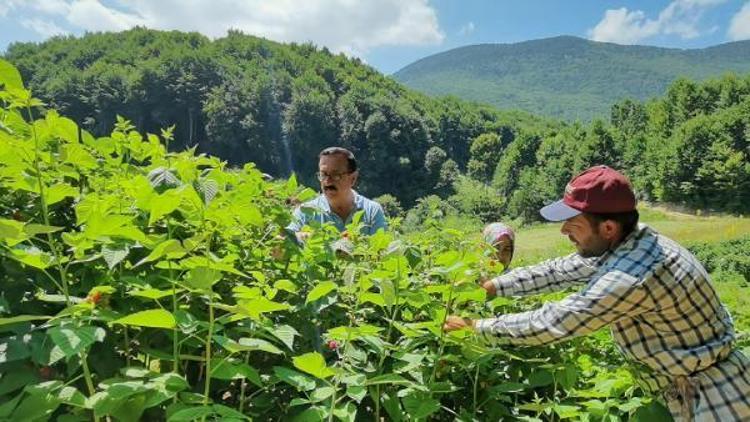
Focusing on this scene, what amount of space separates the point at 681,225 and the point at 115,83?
87656mm

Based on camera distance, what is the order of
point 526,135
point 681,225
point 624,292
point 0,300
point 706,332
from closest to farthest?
point 0,300, point 624,292, point 706,332, point 681,225, point 526,135

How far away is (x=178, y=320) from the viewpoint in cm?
127

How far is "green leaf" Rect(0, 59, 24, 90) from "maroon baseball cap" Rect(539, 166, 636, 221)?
1.85 m

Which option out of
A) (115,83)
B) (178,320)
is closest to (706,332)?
(178,320)

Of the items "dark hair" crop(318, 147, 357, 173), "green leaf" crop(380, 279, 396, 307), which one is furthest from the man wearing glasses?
"green leaf" crop(380, 279, 396, 307)

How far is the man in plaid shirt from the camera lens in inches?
78.5

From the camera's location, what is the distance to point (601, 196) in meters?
2.26

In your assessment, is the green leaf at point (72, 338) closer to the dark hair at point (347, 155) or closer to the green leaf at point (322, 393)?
the green leaf at point (322, 393)

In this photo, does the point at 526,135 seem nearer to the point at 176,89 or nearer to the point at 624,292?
the point at 176,89

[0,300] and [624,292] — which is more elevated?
[0,300]

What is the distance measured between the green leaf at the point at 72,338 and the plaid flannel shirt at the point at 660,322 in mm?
1264

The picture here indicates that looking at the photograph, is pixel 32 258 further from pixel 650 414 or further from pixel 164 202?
pixel 650 414

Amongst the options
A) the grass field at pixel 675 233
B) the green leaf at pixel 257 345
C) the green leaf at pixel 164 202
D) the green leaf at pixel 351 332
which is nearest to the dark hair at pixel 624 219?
the green leaf at pixel 351 332

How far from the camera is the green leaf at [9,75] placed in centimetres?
122
